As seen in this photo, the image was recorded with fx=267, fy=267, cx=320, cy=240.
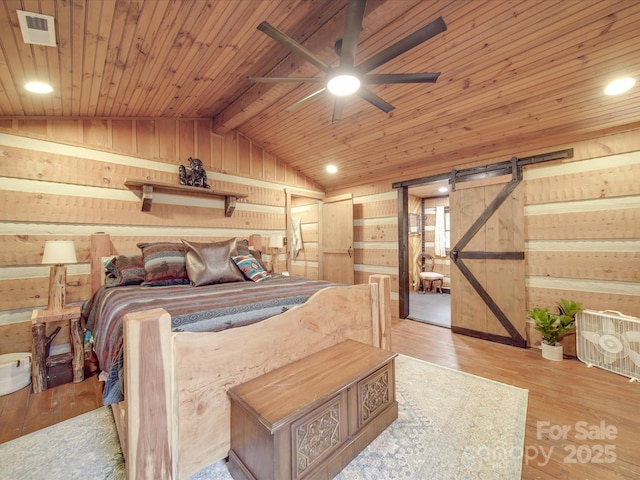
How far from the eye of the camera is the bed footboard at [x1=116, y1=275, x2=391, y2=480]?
1.03 m

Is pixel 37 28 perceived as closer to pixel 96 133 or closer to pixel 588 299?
pixel 96 133

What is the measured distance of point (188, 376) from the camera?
1.18 meters

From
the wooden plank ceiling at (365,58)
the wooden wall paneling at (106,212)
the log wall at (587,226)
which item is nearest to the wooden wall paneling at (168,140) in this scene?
the wooden plank ceiling at (365,58)

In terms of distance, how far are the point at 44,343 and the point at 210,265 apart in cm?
141

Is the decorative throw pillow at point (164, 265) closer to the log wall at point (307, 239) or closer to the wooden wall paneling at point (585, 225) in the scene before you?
the log wall at point (307, 239)

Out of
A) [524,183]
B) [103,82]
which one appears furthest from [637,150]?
[103,82]

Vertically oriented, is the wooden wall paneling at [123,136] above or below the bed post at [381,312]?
above

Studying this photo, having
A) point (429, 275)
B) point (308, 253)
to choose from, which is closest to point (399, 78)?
point (308, 253)

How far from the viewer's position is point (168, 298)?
5.79 ft

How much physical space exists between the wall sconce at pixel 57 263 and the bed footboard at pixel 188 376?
68.7 inches

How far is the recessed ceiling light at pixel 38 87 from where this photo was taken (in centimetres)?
199

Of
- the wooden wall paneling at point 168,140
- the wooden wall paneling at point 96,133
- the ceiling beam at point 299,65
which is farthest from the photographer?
the wooden wall paneling at point 168,140

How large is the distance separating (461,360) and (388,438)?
1.51 meters

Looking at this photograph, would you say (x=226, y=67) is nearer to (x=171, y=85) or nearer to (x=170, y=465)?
(x=171, y=85)
